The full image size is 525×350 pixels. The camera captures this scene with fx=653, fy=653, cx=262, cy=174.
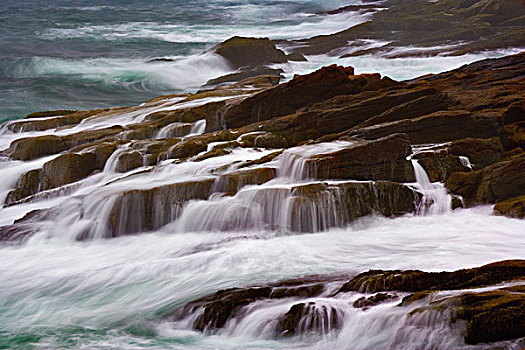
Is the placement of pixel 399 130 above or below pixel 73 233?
above

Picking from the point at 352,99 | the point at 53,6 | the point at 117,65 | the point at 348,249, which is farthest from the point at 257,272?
the point at 53,6

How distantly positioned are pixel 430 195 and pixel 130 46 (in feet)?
84.8

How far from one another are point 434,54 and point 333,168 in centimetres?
1727

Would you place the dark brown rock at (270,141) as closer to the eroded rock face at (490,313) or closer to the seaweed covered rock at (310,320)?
the seaweed covered rock at (310,320)

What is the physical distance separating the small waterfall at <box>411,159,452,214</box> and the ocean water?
12.8m

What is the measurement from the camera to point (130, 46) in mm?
33562

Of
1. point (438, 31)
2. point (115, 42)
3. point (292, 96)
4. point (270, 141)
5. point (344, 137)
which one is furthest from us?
point (115, 42)

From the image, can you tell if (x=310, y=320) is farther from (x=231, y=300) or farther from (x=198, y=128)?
(x=198, y=128)

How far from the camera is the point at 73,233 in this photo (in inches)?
412

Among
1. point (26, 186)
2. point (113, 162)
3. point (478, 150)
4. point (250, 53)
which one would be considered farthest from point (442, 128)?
point (250, 53)

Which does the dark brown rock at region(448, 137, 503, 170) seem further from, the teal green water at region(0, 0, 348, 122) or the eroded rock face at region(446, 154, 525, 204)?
the teal green water at region(0, 0, 348, 122)

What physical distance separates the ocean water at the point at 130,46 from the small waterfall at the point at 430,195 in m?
12.8

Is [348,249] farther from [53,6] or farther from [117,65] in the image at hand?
[53,6]

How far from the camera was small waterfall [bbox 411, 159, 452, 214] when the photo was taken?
10344 mm
